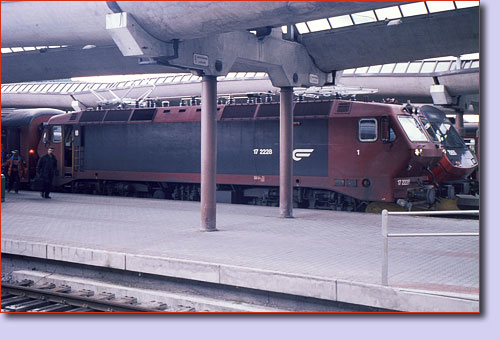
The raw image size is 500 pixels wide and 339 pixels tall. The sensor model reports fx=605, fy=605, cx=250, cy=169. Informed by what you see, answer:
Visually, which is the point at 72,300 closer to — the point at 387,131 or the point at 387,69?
the point at 387,131

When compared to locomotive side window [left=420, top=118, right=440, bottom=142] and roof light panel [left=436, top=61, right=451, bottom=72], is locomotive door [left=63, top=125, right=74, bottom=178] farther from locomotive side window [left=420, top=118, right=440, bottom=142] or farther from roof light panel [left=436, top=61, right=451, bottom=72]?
roof light panel [left=436, top=61, right=451, bottom=72]

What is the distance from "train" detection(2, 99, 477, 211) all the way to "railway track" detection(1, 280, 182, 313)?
366 inches

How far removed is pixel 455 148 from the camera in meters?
20.4

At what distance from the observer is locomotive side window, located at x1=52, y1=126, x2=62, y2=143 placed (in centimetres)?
2464

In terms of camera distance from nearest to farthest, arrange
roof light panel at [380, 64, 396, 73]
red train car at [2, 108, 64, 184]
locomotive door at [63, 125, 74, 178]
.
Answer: locomotive door at [63, 125, 74, 178] → red train car at [2, 108, 64, 184] → roof light panel at [380, 64, 396, 73]

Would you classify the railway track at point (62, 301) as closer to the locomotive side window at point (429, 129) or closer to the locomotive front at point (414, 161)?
the locomotive front at point (414, 161)

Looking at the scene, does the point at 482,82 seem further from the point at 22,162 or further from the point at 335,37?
the point at 22,162

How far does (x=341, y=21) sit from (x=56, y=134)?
1413 centimetres

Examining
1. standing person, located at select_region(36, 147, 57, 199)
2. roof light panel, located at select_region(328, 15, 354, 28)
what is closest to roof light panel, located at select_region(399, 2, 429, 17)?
roof light panel, located at select_region(328, 15, 354, 28)

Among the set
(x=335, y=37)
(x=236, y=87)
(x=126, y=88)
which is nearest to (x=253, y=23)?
(x=335, y=37)

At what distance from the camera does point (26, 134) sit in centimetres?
2573

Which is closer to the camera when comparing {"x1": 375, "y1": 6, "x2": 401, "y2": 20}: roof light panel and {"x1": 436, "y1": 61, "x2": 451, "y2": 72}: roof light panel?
{"x1": 375, "y1": 6, "x2": 401, "y2": 20}: roof light panel

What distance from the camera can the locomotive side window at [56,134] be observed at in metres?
24.6

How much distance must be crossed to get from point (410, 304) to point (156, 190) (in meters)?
16.0
